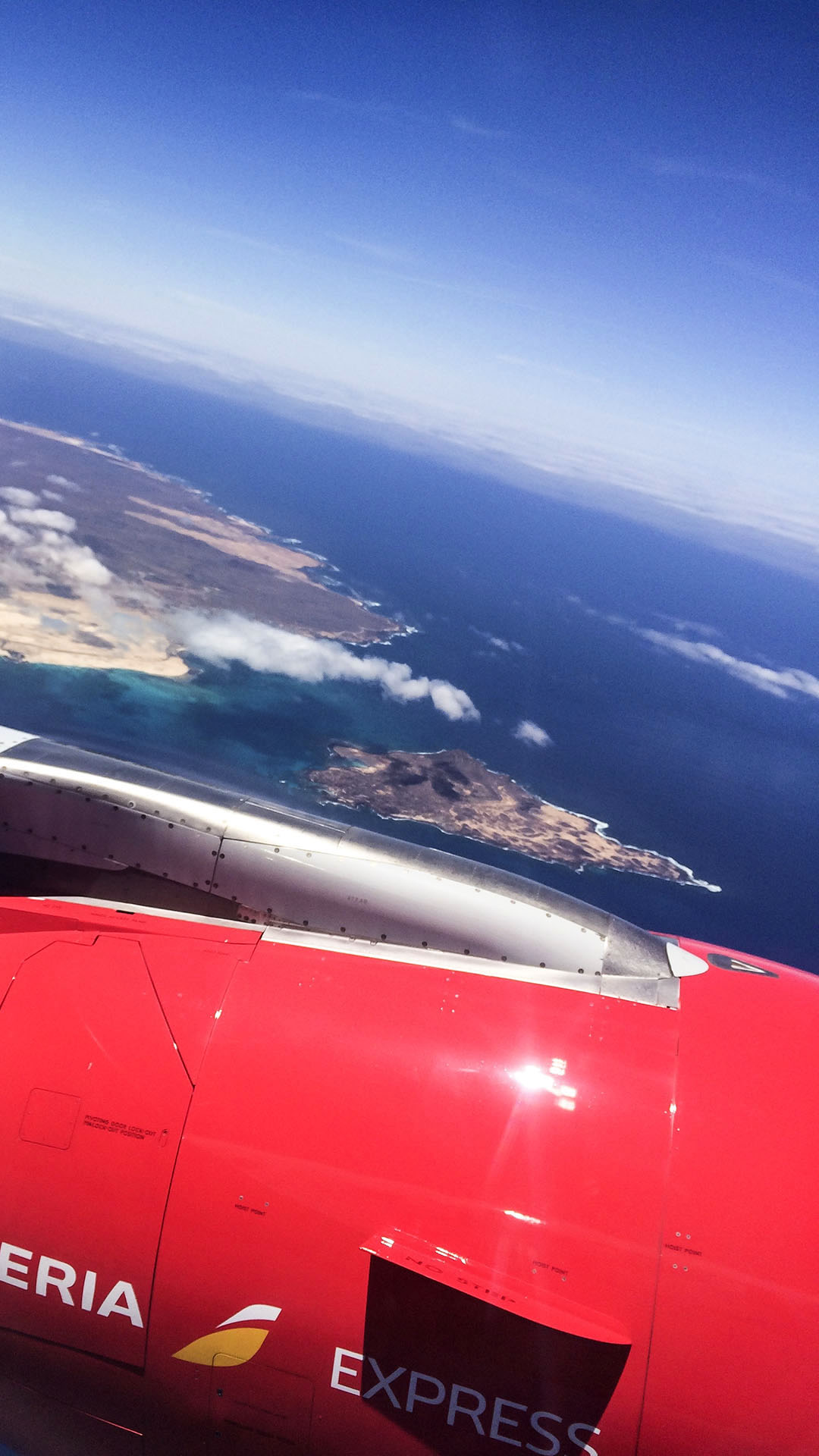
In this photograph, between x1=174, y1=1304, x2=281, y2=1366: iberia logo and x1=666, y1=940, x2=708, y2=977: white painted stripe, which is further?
x1=666, y1=940, x2=708, y2=977: white painted stripe

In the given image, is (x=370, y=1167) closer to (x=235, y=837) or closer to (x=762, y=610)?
(x=235, y=837)

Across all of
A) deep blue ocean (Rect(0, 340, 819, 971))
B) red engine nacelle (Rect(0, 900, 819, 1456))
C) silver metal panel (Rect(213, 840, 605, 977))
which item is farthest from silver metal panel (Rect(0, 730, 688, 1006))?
deep blue ocean (Rect(0, 340, 819, 971))

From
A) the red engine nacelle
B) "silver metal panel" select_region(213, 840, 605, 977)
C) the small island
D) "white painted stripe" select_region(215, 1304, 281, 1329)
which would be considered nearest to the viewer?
the red engine nacelle

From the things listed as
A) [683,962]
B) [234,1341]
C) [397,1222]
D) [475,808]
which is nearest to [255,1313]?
[234,1341]

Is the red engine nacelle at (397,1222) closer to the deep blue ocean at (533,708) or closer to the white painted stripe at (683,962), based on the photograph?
the white painted stripe at (683,962)

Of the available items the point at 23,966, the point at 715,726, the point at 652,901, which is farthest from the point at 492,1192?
the point at 715,726

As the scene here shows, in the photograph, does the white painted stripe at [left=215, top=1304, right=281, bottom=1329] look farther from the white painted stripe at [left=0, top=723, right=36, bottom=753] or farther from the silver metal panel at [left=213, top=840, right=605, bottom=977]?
the white painted stripe at [left=0, top=723, right=36, bottom=753]

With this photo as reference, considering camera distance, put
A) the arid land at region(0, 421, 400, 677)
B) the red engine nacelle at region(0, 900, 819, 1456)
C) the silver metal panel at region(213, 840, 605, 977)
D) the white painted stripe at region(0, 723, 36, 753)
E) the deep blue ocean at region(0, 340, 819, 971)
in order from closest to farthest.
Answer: the red engine nacelle at region(0, 900, 819, 1456) < the silver metal panel at region(213, 840, 605, 977) < the white painted stripe at region(0, 723, 36, 753) < the deep blue ocean at region(0, 340, 819, 971) < the arid land at region(0, 421, 400, 677)

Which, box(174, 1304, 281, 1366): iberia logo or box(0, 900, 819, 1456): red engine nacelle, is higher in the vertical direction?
box(0, 900, 819, 1456): red engine nacelle
